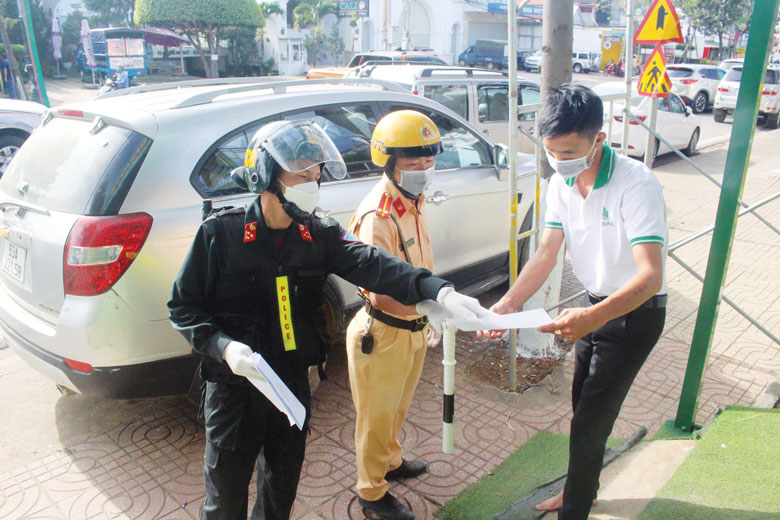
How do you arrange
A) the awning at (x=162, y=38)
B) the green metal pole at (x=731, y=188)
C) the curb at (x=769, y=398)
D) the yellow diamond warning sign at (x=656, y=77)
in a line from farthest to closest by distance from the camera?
the awning at (x=162, y=38), the yellow diamond warning sign at (x=656, y=77), the curb at (x=769, y=398), the green metal pole at (x=731, y=188)

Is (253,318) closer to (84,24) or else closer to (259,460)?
(259,460)

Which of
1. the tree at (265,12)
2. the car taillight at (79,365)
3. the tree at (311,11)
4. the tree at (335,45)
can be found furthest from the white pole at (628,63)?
the tree at (335,45)

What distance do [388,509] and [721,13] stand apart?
4627 centimetres

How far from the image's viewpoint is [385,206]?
8.48 feet

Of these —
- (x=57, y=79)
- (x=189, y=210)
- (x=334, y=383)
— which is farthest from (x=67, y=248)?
(x=57, y=79)

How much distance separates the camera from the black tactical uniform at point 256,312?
2.08m

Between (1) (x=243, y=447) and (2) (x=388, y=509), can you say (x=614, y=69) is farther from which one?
(1) (x=243, y=447)

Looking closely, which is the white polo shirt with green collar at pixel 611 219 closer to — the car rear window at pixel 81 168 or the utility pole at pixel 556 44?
the utility pole at pixel 556 44

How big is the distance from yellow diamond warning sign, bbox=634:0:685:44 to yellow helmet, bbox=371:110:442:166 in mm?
4492

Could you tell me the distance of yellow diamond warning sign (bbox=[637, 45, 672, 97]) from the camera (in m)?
6.52

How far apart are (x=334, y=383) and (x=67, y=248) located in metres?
1.92

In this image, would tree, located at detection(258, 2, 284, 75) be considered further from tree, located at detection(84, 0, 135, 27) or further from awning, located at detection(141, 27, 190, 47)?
tree, located at detection(84, 0, 135, 27)

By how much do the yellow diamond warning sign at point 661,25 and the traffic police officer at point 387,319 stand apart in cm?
446

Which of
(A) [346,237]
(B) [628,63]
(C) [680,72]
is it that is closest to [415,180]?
(A) [346,237]
